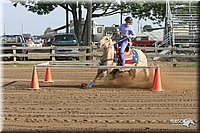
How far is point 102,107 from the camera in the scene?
404 inches

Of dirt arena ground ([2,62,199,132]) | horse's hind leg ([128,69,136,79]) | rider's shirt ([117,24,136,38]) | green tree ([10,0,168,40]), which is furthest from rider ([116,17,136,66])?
green tree ([10,0,168,40])

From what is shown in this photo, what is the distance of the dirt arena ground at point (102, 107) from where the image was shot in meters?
8.31

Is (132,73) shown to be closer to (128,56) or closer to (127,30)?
(128,56)

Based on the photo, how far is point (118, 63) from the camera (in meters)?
14.1

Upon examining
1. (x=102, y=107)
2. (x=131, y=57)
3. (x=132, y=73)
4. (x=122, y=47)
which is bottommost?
(x=102, y=107)

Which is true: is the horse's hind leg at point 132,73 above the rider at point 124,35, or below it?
below

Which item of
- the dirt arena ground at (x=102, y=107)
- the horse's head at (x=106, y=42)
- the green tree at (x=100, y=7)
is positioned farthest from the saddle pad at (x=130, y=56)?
the green tree at (x=100, y=7)

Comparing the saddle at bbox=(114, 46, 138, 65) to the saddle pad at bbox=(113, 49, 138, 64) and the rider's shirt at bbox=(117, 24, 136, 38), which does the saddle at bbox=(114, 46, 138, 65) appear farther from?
the rider's shirt at bbox=(117, 24, 136, 38)

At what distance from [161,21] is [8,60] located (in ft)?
68.8

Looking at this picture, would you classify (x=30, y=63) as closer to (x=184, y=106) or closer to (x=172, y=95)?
(x=172, y=95)

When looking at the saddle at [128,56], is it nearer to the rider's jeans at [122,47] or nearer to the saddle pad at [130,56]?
the saddle pad at [130,56]

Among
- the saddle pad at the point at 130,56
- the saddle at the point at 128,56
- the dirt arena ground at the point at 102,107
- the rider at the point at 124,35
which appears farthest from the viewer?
the saddle pad at the point at 130,56

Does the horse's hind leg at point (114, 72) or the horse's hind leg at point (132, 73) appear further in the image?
the horse's hind leg at point (132, 73)

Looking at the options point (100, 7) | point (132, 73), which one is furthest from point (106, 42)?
point (100, 7)
